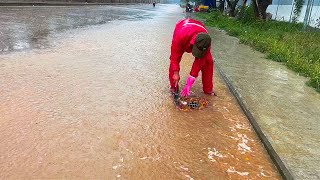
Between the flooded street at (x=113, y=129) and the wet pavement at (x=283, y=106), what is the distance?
0.64ft

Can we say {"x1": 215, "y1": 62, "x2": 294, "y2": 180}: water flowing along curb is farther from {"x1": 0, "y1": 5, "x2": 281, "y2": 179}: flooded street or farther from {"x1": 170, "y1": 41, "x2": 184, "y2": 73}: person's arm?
{"x1": 170, "y1": 41, "x2": 184, "y2": 73}: person's arm

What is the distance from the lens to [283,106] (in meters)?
Answer: 4.16

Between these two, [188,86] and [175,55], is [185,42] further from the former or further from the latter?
[188,86]

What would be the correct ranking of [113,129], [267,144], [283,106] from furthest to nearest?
[283,106]
[113,129]
[267,144]

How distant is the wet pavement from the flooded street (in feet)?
0.64

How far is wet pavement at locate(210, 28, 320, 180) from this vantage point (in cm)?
289

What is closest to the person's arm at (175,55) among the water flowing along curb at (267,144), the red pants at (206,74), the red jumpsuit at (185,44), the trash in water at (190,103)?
the red jumpsuit at (185,44)

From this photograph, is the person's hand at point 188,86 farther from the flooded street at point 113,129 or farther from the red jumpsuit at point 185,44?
the flooded street at point 113,129

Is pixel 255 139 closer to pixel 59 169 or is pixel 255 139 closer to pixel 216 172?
pixel 216 172

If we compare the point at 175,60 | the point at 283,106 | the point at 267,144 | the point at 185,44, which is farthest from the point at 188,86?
the point at 267,144

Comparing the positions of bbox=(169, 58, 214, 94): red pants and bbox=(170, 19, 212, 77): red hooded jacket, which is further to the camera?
bbox=(169, 58, 214, 94): red pants

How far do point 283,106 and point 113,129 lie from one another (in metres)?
2.24

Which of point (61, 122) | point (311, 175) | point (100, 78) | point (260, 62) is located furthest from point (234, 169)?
point (260, 62)

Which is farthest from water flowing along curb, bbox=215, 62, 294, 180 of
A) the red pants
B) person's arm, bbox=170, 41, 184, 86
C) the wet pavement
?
person's arm, bbox=170, 41, 184, 86
